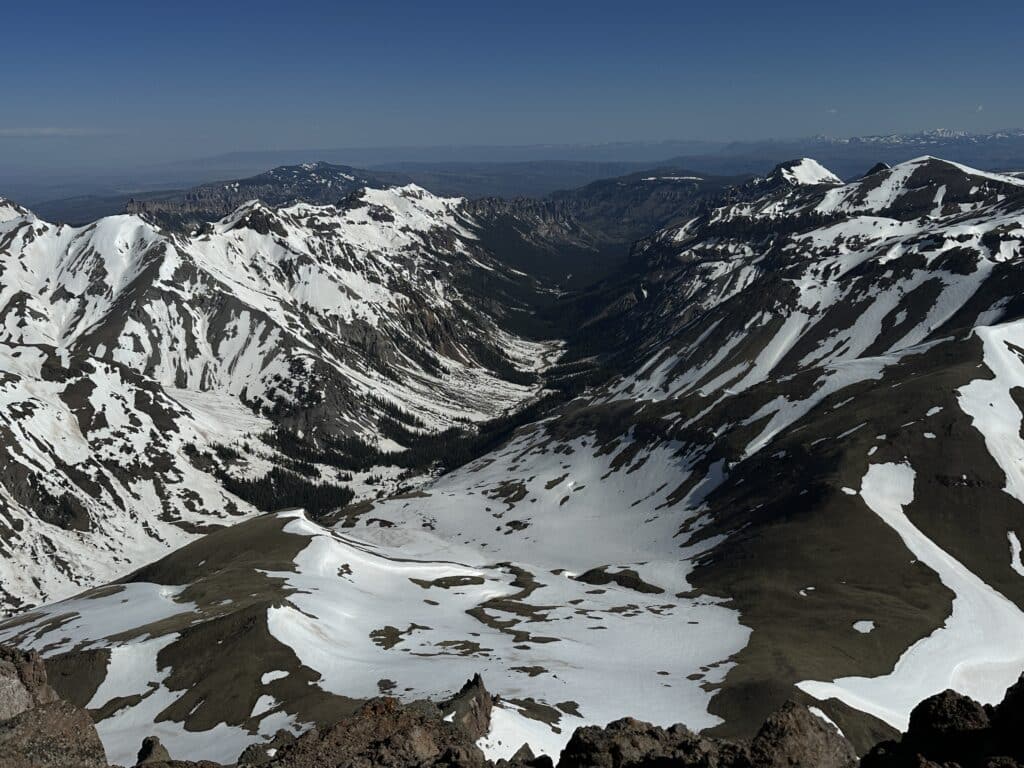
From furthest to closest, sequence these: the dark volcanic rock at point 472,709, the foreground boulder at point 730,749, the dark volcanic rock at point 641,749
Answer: the dark volcanic rock at point 472,709
the dark volcanic rock at point 641,749
the foreground boulder at point 730,749

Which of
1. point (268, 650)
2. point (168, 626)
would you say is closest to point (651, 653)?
point (268, 650)

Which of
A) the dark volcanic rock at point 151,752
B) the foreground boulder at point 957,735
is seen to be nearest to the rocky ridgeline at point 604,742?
the foreground boulder at point 957,735

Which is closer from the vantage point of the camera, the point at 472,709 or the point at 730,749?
the point at 730,749

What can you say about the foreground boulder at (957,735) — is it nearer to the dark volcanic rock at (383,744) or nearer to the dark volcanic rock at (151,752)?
the dark volcanic rock at (383,744)

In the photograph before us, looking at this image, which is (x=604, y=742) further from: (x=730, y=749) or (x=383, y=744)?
(x=383, y=744)

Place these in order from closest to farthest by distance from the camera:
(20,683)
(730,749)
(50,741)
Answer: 1. (50,741)
2. (730,749)
3. (20,683)

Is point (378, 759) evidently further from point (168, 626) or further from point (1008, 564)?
point (1008, 564)

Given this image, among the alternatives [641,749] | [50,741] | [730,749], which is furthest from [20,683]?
[730,749]

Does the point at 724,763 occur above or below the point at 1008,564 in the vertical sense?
above
